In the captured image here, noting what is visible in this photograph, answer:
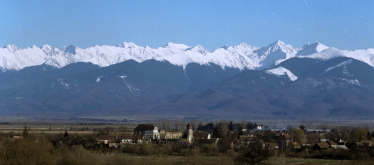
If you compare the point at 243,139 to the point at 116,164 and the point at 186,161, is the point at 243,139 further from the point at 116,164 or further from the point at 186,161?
the point at 116,164

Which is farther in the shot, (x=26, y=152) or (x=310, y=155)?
(x=310, y=155)

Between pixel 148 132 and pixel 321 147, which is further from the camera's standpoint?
pixel 148 132

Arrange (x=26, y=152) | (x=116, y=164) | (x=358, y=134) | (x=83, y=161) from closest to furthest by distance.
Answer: (x=26, y=152)
(x=83, y=161)
(x=116, y=164)
(x=358, y=134)

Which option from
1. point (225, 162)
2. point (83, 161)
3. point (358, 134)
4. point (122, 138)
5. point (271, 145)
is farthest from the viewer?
point (358, 134)

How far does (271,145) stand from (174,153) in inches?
818

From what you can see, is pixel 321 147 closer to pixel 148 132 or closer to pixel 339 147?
pixel 339 147

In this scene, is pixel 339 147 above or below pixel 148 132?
below

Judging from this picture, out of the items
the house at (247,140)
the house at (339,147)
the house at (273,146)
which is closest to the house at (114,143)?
the house at (247,140)

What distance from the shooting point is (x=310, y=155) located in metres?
91.3

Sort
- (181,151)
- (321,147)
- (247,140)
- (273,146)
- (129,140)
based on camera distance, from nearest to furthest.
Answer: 1. (181,151)
2. (321,147)
3. (273,146)
4. (129,140)
5. (247,140)

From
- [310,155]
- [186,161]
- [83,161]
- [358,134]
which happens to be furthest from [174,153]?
[358,134]

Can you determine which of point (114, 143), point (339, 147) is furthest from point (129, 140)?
point (339, 147)

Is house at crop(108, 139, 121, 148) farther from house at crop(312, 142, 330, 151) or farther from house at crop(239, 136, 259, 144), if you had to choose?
house at crop(312, 142, 330, 151)

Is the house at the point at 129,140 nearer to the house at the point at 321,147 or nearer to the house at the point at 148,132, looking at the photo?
the house at the point at 148,132
